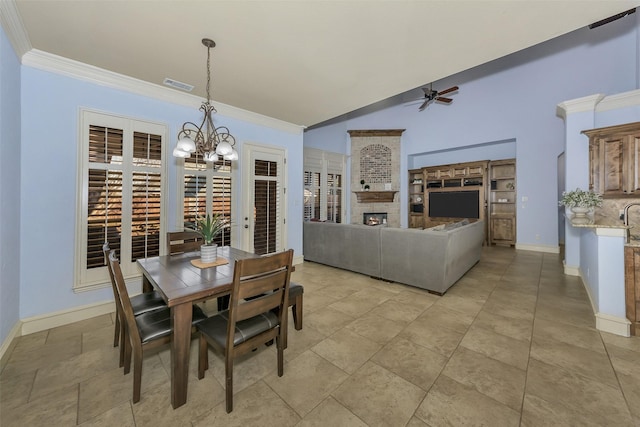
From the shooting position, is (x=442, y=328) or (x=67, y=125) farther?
(x=67, y=125)

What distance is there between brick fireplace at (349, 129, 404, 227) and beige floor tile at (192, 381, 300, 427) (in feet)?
21.9

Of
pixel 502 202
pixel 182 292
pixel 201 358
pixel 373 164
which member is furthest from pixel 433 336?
pixel 373 164

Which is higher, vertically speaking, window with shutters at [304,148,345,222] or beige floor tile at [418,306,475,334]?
window with shutters at [304,148,345,222]

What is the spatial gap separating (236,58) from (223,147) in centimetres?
114

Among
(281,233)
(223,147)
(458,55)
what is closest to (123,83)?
(223,147)

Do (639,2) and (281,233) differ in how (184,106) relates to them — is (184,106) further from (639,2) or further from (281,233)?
(639,2)

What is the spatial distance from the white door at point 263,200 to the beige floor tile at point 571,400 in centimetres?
389

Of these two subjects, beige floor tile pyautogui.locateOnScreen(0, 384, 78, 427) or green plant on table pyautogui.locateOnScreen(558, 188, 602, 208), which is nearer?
beige floor tile pyautogui.locateOnScreen(0, 384, 78, 427)

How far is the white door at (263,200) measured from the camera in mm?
4387

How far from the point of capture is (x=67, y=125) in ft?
9.08

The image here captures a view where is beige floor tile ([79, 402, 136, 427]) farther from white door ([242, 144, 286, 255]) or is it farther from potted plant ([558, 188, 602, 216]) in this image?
potted plant ([558, 188, 602, 216])

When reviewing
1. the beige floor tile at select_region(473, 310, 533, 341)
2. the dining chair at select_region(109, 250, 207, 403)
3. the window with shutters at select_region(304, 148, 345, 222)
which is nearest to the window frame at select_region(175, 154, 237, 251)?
the dining chair at select_region(109, 250, 207, 403)

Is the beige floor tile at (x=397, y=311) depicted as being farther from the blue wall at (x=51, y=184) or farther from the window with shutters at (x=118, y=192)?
the blue wall at (x=51, y=184)

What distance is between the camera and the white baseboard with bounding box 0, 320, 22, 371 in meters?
2.05
